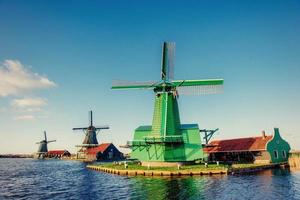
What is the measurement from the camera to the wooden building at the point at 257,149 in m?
46.1

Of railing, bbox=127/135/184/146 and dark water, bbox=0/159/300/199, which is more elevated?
railing, bbox=127/135/184/146

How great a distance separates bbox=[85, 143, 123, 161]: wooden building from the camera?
3529 inches

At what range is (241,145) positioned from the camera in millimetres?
51531

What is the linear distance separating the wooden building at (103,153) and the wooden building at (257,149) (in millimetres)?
42932

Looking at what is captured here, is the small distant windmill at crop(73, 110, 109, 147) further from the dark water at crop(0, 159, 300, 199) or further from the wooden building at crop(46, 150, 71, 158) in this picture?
the dark water at crop(0, 159, 300, 199)

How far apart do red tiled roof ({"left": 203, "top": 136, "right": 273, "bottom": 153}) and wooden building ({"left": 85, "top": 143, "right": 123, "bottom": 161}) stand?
39.5 m

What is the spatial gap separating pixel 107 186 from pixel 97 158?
58.9 m

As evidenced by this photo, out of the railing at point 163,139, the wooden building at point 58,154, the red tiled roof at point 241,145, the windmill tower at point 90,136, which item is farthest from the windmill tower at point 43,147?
the railing at point 163,139

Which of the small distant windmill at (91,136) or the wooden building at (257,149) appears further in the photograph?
the small distant windmill at (91,136)

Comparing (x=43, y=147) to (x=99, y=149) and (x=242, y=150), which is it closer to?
(x=99, y=149)

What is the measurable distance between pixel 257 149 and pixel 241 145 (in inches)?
197

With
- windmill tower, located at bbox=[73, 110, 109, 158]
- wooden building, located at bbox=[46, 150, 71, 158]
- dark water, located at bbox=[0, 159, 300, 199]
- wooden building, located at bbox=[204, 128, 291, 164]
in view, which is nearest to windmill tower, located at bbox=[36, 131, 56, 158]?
wooden building, located at bbox=[46, 150, 71, 158]

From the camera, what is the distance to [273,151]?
4641cm

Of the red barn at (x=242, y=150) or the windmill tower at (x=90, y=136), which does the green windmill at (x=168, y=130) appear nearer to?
the red barn at (x=242, y=150)
